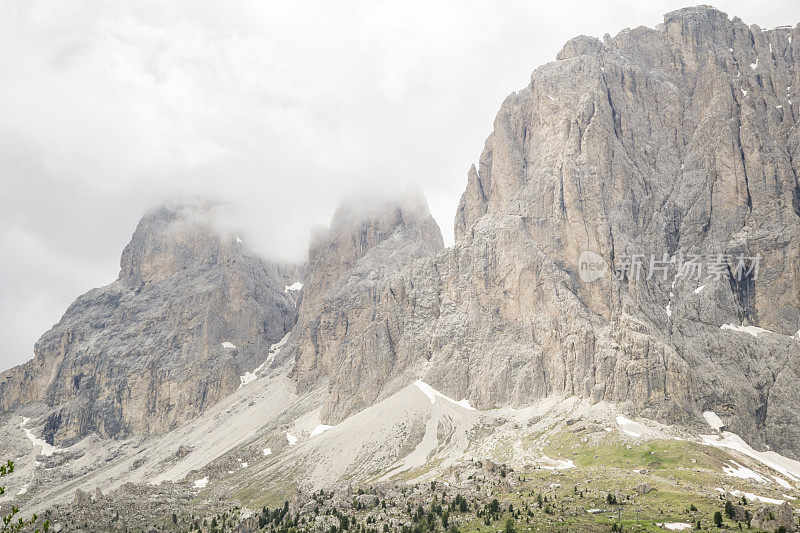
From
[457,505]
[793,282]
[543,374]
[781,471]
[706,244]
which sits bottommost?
[781,471]

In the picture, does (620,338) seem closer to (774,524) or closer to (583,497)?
(583,497)

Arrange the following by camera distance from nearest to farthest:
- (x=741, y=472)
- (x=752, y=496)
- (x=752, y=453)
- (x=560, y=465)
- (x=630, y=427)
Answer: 1. (x=752, y=496)
2. (x=741, y=472)
3. (x=560, y=465)
4. (x=752, y=453)
5. (x=630, y=427)

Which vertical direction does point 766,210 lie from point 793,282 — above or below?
above

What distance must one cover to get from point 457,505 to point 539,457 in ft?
142

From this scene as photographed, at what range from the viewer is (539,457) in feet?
492

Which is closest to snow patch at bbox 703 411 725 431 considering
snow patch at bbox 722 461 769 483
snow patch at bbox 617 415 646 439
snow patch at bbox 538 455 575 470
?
snow patch at bbox 617 415 646 439

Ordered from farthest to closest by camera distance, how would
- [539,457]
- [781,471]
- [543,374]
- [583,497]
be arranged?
[543,374], [539,457], [781,471], [583,497]

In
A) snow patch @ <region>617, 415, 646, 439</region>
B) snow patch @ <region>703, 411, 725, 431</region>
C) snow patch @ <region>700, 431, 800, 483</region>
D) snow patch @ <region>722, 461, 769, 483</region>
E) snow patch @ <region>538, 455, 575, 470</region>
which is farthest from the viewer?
snow patch @ <region>703, 411, 725, 431</region>

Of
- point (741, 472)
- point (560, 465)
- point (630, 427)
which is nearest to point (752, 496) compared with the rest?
point (741, 472)

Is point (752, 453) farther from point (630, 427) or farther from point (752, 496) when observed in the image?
point (752, 496)

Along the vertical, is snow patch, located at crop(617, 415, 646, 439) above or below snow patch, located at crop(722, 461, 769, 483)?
above

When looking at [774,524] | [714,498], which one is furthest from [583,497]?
[774,524]

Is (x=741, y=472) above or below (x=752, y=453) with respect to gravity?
above

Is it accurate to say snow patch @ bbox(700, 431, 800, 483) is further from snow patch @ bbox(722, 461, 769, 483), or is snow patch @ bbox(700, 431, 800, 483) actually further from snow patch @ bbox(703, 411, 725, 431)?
snow patch @ bbox(722, 461, 769, 483)
